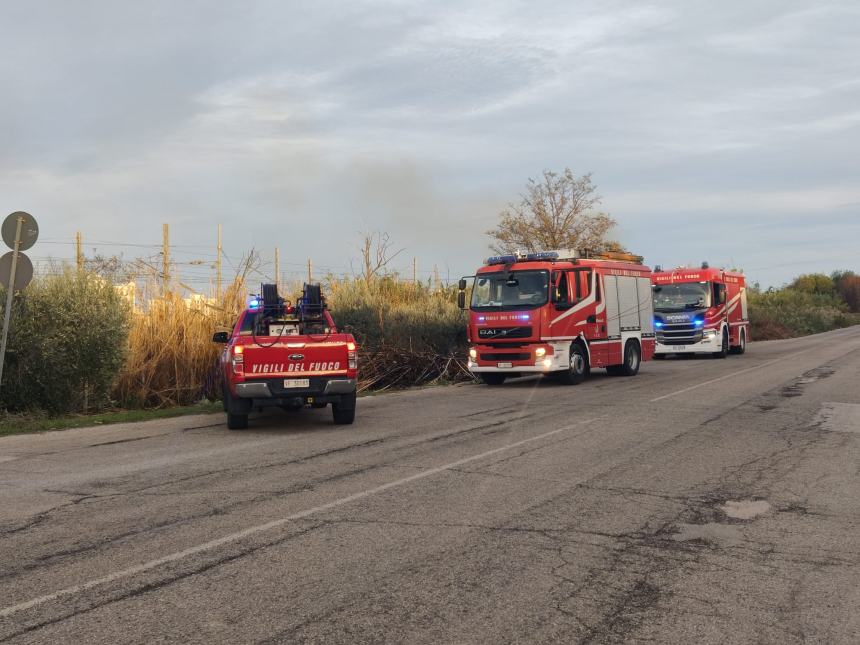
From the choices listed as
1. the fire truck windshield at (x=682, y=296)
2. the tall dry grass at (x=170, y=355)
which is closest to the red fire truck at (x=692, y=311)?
the fire truck windshield at (x=682, y=296)

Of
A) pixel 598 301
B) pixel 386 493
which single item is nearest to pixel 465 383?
pixel 598 301

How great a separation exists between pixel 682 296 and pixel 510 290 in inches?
533

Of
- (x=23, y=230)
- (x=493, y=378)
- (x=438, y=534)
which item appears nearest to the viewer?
(x=438, y=534)

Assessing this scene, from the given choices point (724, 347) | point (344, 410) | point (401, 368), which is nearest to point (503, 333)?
point (401, 368)

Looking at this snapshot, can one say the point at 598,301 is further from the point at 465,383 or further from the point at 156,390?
the point at 156,390

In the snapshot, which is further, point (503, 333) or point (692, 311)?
point (692, 311)

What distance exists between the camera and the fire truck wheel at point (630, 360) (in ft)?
73.8

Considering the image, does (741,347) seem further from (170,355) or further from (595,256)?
(170,355)

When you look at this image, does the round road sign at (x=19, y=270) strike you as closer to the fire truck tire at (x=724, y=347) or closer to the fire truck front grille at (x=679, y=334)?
the fire truck front grille at (x=679, y=334)

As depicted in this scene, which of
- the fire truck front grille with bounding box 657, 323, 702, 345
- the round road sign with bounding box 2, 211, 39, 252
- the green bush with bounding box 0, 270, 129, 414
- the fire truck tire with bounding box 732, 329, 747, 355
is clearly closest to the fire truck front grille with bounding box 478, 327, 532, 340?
the green bush with bounding box 0, 270, 129, 414

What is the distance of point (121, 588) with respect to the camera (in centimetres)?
501

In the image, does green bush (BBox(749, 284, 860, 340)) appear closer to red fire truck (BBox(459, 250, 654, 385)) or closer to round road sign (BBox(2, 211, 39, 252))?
red fire truck (BBox(459, 250, 654, 385))

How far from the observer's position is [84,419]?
1396 centimetres

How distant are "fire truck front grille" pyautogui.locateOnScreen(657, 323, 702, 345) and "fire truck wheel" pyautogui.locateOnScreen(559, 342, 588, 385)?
37.9 ft
